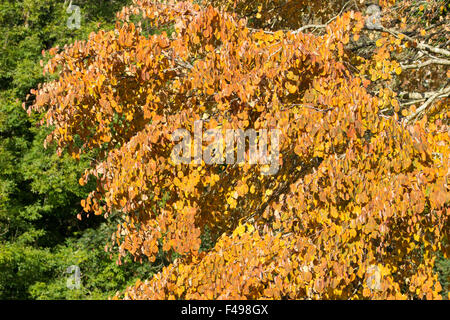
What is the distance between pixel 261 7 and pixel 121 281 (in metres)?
10.3

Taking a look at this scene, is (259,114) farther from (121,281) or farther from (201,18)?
(121,281)

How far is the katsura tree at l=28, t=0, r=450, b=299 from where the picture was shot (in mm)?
4250

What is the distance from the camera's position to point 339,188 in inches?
170

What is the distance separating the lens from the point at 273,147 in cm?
461

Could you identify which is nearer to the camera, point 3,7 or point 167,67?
point 167,67

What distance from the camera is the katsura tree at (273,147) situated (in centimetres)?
425

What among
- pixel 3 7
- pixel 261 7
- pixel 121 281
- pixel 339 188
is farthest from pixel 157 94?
pixel 3 7

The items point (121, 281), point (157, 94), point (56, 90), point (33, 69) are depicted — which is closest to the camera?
point (56, 90)

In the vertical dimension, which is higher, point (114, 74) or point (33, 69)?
point (33, 69)

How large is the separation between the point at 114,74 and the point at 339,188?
91.1 inches

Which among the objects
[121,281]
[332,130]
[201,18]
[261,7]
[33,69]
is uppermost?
[33,69]
